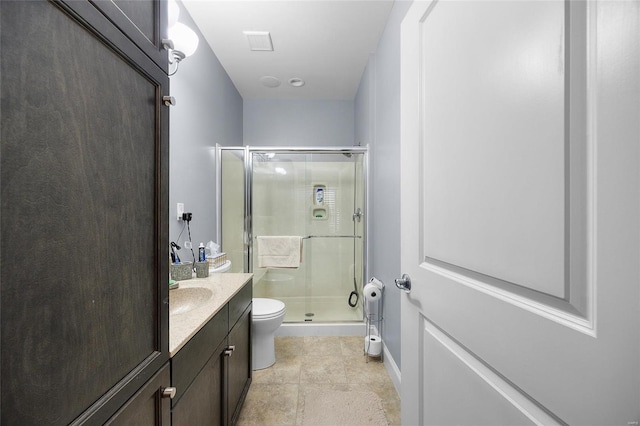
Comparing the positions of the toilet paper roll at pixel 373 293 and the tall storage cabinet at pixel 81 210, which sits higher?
the tall storage cabinet at pixel 81 210

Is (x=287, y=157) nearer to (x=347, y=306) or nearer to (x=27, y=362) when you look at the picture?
(x=347, y=306)

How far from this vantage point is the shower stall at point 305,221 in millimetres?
2744

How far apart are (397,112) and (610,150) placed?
1.50 m

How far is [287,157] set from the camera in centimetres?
287

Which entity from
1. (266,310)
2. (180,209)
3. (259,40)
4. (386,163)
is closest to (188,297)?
(180,209)

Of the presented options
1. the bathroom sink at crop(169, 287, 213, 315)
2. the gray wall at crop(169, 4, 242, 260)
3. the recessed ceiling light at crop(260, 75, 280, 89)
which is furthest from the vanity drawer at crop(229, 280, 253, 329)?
the recessed ceiling light at crop(260, 75, 280, 89)

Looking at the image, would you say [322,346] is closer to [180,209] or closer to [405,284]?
[180,209]

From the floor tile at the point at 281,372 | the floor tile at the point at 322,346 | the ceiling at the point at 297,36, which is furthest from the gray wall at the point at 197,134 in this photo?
the floor tile at the point at 322,346

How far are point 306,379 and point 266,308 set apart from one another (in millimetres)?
562

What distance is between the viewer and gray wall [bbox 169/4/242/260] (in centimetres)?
180

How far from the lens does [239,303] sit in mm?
1525

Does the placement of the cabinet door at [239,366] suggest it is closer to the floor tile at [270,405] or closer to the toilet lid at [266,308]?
the floor tile at [270,405]

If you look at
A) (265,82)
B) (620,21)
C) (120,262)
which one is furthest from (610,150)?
(265,82)

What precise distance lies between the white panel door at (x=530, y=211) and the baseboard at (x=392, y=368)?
1.01 metres
